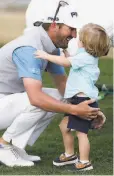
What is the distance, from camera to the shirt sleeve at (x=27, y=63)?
493cm

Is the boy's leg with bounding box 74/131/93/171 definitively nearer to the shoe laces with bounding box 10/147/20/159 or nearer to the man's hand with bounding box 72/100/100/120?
the man's hand with bounding box 72/100/100/120

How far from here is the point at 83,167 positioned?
5012mm

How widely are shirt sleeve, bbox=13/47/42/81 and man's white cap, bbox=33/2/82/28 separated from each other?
0.40 m

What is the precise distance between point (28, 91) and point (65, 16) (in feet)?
2.46

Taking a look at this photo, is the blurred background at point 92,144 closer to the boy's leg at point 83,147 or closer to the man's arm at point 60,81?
the boy's leg at point 83,147

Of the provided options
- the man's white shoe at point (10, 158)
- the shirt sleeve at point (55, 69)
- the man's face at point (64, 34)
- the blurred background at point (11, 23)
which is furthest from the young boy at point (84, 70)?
the blurred background at point (11, 23)

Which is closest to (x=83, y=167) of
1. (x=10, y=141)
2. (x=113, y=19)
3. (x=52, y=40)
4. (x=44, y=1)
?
(x=10, y=141)

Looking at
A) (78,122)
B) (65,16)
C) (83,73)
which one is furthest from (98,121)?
(65,16)

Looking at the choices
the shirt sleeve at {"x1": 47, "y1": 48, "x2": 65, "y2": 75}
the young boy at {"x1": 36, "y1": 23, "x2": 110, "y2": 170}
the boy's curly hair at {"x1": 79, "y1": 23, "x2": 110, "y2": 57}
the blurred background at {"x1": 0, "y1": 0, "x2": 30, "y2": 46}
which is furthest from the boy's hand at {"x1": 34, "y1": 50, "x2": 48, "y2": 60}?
the blurred background at {"x1": 0, "y1": 0, "x2": 30, "y2": 46}

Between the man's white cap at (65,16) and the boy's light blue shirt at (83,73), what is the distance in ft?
1.15

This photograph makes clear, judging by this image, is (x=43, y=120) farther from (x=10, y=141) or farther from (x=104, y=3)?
(x=104, y=3)

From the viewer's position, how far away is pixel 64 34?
5.18 m

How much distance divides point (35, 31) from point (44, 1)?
1448mm

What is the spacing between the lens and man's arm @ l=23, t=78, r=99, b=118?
4902 millimetres
